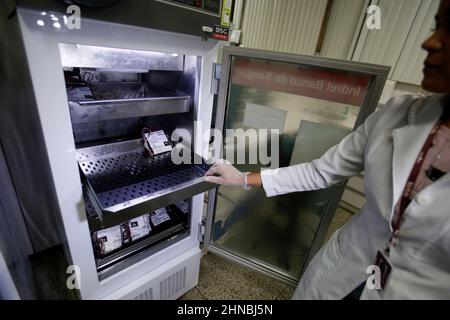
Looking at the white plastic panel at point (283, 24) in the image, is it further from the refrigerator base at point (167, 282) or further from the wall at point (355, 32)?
the refrigerator base at point (167, 282)

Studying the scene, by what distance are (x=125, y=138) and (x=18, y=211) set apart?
28.7 inches

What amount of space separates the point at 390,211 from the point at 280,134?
670 mm

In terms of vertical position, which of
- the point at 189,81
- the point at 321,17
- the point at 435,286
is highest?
the point at 321,17

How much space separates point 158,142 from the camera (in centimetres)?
108

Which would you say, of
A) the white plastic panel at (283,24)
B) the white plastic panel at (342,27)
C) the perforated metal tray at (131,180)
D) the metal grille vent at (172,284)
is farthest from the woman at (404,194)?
the white plastic panel at (283,24)

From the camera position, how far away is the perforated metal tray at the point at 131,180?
2.25 feet

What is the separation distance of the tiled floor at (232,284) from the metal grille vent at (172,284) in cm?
14

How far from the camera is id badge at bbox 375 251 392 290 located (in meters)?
0.66

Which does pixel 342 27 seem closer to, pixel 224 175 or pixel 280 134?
pixel 280 134

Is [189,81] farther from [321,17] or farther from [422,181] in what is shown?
[321,17]

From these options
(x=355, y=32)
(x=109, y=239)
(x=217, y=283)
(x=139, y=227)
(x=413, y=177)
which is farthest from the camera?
(x=355, y=32)

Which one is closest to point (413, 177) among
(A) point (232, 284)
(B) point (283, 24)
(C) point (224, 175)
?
(C) point (224, 175)
